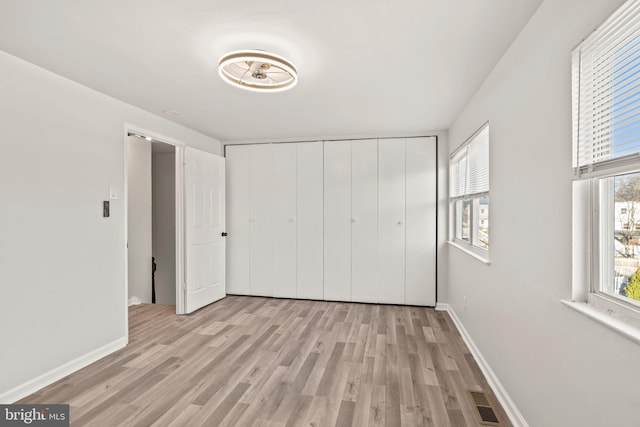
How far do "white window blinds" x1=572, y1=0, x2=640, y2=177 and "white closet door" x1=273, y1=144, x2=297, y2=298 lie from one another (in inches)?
152

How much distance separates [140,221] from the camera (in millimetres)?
4918

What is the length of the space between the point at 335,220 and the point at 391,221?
82 cm

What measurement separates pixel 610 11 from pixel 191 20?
197 cm

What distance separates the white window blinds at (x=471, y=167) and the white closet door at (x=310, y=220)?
187 cm

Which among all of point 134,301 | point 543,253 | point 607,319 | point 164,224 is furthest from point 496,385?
point 164,224

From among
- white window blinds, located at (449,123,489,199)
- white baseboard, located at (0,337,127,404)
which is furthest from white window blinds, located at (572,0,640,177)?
white baseboard, located at (0,337,127,404)

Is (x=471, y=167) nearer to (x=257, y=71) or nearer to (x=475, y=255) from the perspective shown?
(x=475, y=255)

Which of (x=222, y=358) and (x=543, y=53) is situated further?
(x=222, y=358)

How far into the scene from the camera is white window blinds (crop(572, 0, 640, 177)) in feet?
3.65

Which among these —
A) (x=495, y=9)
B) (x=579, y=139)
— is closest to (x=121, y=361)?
(x=579, y=139)

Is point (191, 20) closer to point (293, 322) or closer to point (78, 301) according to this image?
point (78, 301)

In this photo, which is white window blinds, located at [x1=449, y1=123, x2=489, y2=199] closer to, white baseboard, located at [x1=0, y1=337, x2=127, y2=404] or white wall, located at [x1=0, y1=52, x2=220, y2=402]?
white wall, located at [x1=0, y1=52, x2=220, y2=402]

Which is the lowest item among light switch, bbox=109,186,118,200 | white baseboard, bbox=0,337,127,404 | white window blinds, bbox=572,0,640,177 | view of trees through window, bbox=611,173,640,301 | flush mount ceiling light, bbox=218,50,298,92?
white baseboard, bbox=0,337,127,404

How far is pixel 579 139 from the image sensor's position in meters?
1.37
